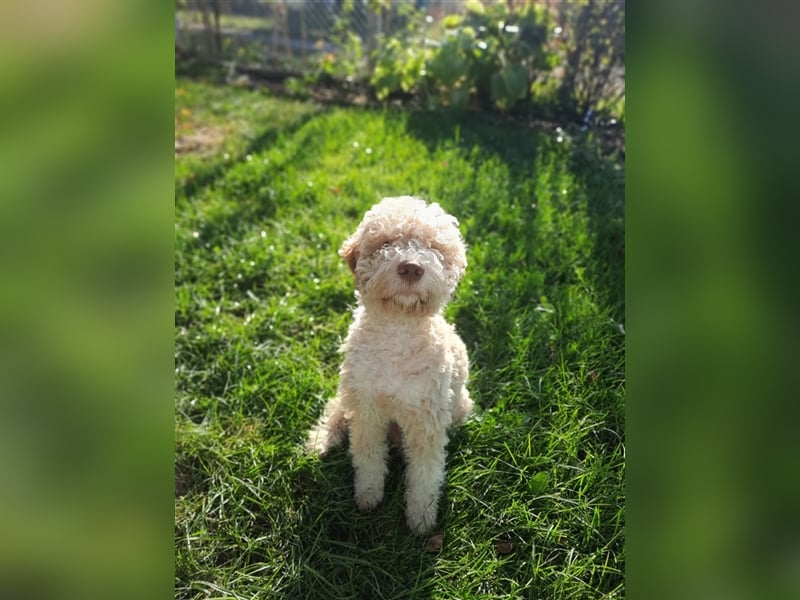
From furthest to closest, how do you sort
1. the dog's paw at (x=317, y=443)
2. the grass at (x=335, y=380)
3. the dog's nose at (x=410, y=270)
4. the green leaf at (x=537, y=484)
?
the dog's paw at (x=317, y=443)
the green leaf at (x=537, y=484)
the grass at (x=335, y=380)
the dog's nose at (x=410, y=270)

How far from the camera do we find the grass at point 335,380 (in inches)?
90.8

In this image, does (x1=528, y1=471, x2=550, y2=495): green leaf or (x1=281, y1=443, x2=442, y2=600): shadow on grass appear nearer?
(x1=281, y1=443, x2=442, y2=600): shadow on grass

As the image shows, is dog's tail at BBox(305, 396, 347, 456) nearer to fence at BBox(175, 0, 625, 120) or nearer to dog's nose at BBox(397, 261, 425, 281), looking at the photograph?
dog's nose at BBox(397, 261, 425, 281)

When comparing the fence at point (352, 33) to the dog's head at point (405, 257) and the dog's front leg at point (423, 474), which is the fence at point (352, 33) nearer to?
the dog's head at point (405, 257)

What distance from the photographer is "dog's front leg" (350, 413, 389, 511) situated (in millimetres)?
2518
